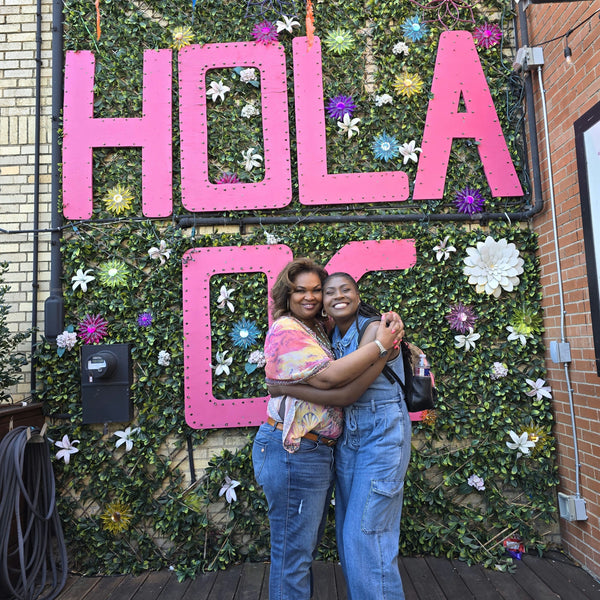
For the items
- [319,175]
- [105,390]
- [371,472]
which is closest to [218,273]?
[319,175]

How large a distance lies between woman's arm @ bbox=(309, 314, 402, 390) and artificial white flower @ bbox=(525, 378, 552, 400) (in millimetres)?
1930

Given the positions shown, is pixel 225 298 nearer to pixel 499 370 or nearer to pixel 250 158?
pixel 250 158

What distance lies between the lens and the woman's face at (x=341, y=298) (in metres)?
2.10

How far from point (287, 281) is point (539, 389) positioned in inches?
88.3

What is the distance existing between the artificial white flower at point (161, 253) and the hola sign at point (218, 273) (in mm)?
157

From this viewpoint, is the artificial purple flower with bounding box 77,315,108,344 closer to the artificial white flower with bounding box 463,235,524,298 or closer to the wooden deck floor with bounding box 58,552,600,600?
the wooden deck floor with bounding box 58,552,600,600

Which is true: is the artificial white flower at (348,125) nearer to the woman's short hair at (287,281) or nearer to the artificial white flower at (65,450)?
the woman's short hair at (287,281)

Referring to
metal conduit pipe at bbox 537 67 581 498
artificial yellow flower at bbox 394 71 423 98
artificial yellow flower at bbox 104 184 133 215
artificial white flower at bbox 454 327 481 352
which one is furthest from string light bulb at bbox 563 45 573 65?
artificial yellow flower at bbox 104 184 133 215

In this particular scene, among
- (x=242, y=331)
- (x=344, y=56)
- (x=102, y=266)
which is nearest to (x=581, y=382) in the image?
(x=242, y=331)

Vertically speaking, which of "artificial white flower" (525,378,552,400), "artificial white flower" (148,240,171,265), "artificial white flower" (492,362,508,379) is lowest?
"artificial white flower" (525,378,552,400)

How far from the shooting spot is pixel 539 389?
3.35 metres

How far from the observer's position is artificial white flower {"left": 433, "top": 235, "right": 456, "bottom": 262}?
3445mm

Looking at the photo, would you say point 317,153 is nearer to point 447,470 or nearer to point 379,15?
point 379,15

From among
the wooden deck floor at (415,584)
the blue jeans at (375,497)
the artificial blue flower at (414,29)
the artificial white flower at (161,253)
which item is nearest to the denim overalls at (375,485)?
the blue jeans at (375,497)
